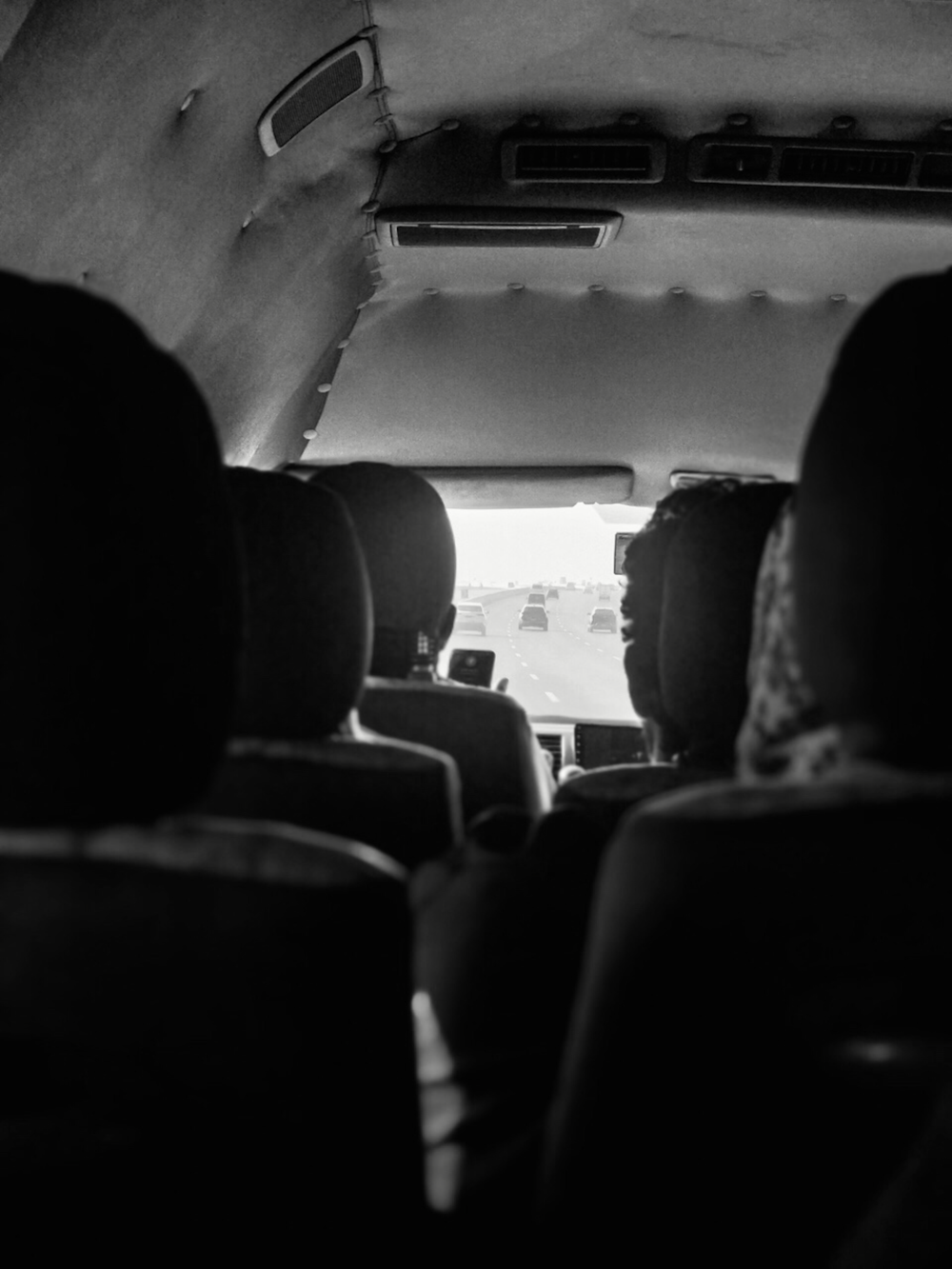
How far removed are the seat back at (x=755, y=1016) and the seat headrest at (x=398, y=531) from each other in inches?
103

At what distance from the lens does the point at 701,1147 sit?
1428mm

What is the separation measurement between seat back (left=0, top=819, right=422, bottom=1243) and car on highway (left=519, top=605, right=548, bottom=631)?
1183 inches

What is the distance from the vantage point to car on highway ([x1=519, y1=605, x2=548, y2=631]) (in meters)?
32.3

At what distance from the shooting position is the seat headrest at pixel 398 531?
3971 mm

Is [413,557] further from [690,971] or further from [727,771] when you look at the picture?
[690,971]

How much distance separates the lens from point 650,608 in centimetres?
397

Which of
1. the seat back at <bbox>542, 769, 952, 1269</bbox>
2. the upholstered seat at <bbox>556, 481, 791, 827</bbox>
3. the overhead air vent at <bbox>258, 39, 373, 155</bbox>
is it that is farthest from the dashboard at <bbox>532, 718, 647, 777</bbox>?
the seat back at <bbox>542, 769, 952, 1269</bbox>

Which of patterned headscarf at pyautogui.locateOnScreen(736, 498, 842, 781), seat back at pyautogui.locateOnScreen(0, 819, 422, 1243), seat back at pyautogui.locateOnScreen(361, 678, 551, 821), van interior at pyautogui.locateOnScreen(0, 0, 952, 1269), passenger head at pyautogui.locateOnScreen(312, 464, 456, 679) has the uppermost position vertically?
van interior at pyautogui.locateOnScreen(0, 0, 952, 1269)

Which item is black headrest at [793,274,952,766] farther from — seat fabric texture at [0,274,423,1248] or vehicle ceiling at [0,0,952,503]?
vehicle ceiling at [0,0,952,503]

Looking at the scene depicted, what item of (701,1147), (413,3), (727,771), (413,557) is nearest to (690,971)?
(701,1147)

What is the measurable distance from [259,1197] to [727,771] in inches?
69.6

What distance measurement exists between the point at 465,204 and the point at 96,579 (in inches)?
199

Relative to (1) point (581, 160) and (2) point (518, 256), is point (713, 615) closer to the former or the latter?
(1) point (581, 160)

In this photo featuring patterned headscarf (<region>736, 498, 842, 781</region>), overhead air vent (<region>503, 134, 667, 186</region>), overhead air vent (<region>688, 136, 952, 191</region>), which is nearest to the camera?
patterned headscarf (<region>736, 498, 842, 781</region>)
